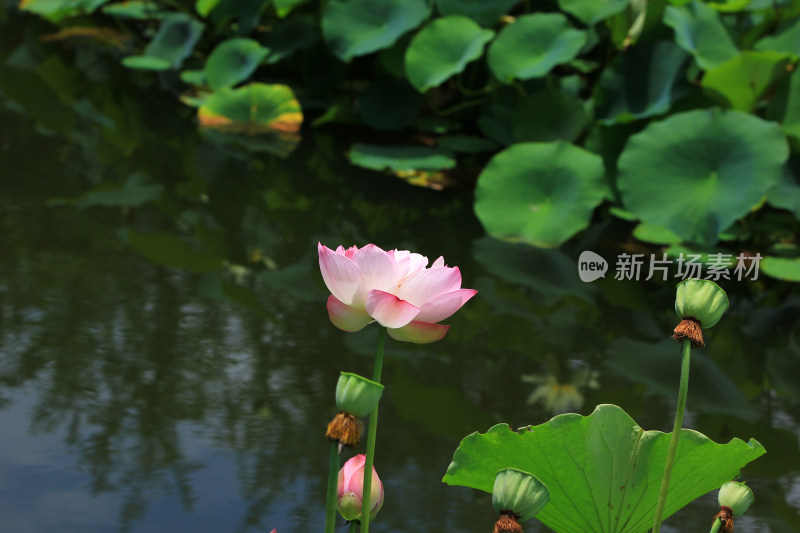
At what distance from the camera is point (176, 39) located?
114 inches

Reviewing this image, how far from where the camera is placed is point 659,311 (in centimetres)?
158

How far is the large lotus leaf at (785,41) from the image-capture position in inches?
73.4

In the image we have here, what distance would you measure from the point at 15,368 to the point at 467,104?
4.63ft

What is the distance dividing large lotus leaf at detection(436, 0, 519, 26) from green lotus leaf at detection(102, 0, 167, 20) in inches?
48.9

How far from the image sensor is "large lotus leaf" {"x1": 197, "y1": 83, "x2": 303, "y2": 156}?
8.03 ft

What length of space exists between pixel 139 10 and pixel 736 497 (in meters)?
3.05

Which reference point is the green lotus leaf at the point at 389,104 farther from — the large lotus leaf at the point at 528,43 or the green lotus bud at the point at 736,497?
the green lotus bud at the point at 736,497

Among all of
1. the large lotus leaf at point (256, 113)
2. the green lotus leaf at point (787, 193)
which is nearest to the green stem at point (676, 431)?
the green lotus leaf at point (787, 193)

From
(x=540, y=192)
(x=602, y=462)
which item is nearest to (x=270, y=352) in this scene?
(x=540, y=192)

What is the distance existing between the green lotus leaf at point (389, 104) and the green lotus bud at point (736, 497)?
1.90 m

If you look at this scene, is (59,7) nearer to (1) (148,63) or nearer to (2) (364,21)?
(1) (148,63)

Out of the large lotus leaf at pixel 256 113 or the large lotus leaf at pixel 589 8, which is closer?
the large lotus leaf at pixel 589 8

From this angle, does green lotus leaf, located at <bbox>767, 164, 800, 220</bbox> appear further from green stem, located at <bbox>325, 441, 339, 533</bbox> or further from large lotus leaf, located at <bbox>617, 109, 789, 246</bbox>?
green stem, located at <bbox>325, 441, 339, 533</bbox>

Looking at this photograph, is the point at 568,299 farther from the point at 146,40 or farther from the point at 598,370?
the point at 146,40
